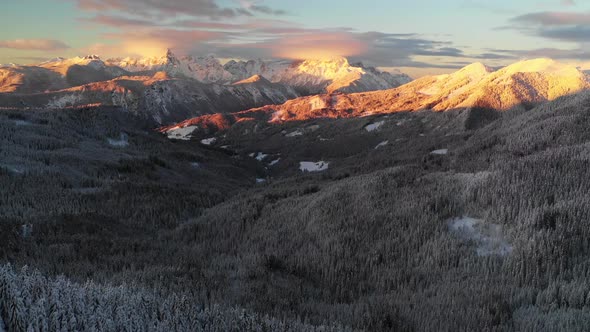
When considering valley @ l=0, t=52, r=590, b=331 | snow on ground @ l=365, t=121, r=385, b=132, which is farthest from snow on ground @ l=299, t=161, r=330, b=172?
valley @ l=0, t=52, r=590, b=331

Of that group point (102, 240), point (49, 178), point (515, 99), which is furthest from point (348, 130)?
point (102, 240)

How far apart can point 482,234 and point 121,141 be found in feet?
124

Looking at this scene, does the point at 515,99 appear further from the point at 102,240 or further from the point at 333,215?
the point at 102,240

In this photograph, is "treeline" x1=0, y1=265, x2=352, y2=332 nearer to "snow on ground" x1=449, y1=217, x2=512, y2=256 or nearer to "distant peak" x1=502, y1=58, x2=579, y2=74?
"snow on ground" x1=449, y1=217, x2=512, y2=256

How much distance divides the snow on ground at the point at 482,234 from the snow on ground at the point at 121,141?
1352 inches

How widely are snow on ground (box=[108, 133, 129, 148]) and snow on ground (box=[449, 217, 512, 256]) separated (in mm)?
34338

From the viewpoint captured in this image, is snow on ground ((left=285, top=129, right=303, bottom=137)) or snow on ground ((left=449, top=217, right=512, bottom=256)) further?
snow on ground ((left=285, top=129, right=303, bottom=137))

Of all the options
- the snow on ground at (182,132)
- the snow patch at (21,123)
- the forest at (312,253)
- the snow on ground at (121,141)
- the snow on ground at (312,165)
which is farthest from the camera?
the snow on ground at (182,132)

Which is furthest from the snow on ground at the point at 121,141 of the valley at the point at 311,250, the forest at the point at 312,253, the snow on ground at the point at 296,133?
the snow on ground at the point at 296,133

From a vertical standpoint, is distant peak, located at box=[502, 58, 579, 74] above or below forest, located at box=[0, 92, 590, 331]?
above

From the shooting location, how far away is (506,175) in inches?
548

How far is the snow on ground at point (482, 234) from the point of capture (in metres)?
10.3

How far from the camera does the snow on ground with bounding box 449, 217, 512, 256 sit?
10.3 metres

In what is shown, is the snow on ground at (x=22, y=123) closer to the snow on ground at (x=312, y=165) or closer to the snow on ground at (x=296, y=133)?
the snow on ground at (x=312, y=165)
